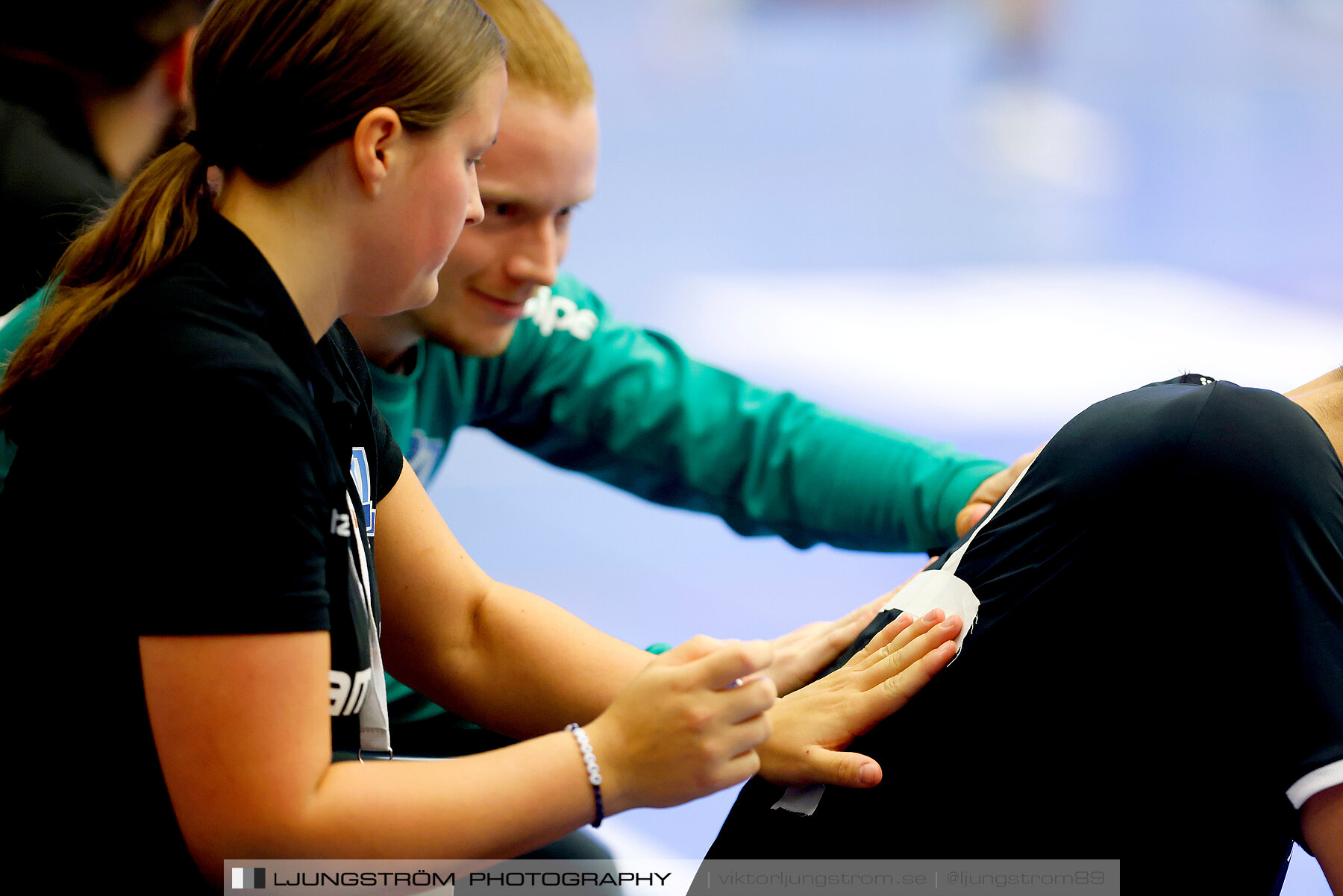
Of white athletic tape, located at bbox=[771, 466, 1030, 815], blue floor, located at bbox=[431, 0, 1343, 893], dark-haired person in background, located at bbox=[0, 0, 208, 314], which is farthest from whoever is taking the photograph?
blue floor, located at bbox=[431, 0, 1343, 893]

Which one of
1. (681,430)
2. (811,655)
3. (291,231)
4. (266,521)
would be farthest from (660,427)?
(266,521)

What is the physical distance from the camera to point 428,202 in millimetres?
951

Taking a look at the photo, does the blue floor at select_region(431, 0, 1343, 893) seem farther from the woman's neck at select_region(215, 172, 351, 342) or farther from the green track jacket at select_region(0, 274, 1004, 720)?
the woman's neck at select_region(215, 172, 351, 342)

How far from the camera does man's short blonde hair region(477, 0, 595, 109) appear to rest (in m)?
1.55

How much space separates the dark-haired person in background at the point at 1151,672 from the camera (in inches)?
33.3

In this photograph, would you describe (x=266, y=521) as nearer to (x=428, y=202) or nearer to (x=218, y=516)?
(x=218, y=516)

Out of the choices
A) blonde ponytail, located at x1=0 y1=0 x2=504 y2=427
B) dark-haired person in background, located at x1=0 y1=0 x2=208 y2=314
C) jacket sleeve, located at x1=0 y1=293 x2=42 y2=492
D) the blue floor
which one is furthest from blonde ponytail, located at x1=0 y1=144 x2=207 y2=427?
the blue floor

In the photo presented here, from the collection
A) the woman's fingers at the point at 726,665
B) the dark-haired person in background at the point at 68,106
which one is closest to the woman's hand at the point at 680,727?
the woman's fingers at the point at 726,665

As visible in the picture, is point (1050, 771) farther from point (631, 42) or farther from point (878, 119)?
point (631, 42)

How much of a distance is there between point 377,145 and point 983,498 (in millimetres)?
870

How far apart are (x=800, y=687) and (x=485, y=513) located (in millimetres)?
1895

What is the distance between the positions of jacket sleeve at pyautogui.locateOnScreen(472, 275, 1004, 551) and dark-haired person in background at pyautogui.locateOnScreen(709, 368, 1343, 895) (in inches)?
27.3

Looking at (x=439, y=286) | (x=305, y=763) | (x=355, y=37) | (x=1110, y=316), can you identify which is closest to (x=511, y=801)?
(x=305, y=763)

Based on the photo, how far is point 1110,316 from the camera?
4121 millimetres
